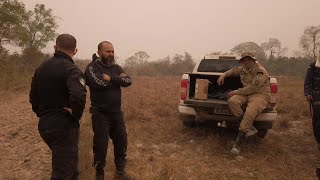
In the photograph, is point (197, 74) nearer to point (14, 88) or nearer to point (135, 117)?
point (135, 117)

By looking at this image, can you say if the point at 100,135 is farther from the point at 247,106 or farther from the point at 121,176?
the point at 247,106

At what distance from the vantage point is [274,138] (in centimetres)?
743

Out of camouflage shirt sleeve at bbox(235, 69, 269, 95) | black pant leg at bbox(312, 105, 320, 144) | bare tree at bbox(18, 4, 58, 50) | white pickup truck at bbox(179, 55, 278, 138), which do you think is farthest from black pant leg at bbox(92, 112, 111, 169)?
bare tree at bbox(18, 4, 58, 50)

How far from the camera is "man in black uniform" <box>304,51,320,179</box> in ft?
19.9

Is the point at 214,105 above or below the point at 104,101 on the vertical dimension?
below

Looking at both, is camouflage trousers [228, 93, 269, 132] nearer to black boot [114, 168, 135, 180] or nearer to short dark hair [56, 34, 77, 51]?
black boot [114, 168, 135, 180]

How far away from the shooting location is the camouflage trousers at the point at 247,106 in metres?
5.91

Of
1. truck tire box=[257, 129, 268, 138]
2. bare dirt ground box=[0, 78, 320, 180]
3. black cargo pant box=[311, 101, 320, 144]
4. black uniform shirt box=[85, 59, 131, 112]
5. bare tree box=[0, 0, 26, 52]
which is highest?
bare tree box=[0, 0, 26, 52]

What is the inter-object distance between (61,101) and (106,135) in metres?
1.13

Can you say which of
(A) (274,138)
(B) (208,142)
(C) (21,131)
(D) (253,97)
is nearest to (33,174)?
(C) (21,131)

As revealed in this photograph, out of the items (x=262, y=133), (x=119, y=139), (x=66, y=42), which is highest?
(x=66, y=42)

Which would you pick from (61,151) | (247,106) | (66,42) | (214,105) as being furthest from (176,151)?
(66,42)

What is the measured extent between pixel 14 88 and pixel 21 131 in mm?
8289

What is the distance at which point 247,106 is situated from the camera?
6059 millimetres
